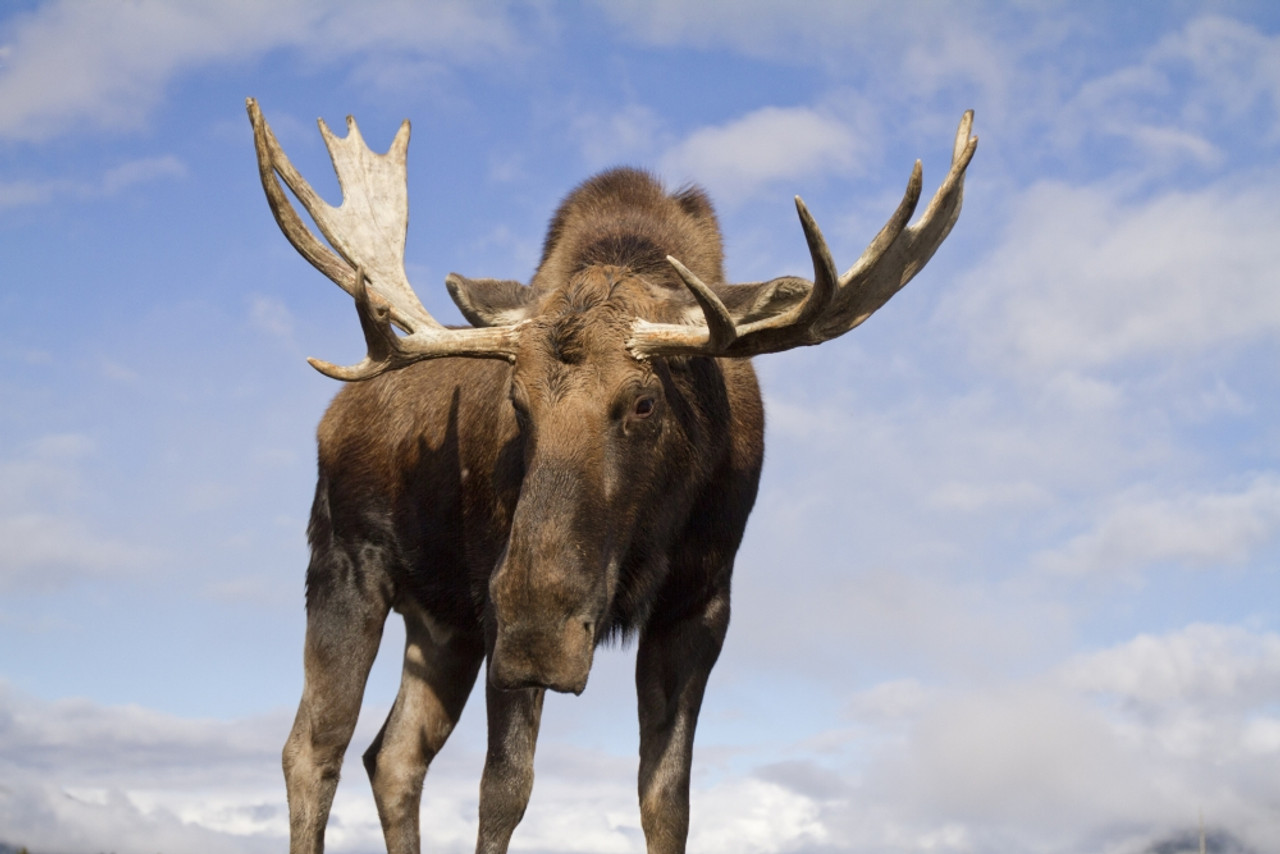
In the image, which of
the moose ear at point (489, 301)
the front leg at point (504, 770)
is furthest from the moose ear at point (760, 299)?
the front leg at point (504, 770)

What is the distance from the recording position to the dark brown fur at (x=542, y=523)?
6.16 m

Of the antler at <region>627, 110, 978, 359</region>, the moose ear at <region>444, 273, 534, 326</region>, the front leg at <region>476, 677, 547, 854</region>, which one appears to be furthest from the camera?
the moose ear at <region>444, 273, 534, 326</region>

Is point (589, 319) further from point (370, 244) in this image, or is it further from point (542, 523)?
point (370, 244)

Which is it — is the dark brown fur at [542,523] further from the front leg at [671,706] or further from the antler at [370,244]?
the antler at [370,244]

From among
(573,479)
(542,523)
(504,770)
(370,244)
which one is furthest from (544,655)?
(370,244)

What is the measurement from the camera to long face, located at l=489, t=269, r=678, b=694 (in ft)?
19.6

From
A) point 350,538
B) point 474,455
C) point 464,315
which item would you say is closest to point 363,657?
point 350,538

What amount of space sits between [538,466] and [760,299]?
1.44 meters

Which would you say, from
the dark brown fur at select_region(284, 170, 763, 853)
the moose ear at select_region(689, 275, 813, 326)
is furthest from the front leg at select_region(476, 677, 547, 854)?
the moose ear at select_region(689, 275, 813, 326)

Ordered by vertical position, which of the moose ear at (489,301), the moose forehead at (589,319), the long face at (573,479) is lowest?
the long face at (573,479)

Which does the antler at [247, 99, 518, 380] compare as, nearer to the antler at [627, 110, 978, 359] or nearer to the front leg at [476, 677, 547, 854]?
the antler at [627, 110, 978, 359]

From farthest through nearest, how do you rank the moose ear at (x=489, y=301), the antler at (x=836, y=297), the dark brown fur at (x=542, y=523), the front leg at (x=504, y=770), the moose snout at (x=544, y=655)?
1. the moose ear at (x=489, y=301)
2. the front leg at (x=504, y=770)
3. the antler at (x=836, y=297)
4. the dark brown fur at (x=542, y=523)
5. the moose snout at (x=544, y=655)

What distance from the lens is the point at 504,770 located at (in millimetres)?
7098

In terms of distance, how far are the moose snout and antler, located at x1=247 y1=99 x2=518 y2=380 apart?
4.83 ft
